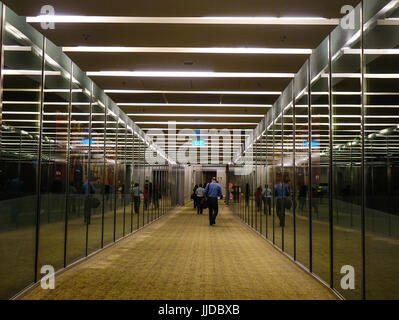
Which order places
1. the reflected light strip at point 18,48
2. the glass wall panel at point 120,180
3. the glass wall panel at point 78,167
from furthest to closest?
1. the glass wall panel at point 120,180
2. the glass wall panel at point 78,167
3. the reflected light strip at point 18,48

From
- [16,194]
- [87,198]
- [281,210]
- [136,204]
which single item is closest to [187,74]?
[87,198]

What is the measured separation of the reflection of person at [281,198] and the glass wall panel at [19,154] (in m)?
4.98

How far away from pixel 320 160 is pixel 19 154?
416 centimetres

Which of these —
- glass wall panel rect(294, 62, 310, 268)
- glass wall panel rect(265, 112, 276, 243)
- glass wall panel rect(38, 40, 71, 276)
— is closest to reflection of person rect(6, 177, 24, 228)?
glass wall panel rect(38, 40, 71, 276)

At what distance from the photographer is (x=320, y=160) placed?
6.20 metres

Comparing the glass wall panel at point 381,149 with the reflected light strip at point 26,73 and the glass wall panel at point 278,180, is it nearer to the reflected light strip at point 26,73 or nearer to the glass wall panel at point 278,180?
the glass wall panel at point 278,180

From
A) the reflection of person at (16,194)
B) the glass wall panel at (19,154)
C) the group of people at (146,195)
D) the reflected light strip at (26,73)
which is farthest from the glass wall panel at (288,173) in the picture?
the group of people at (146,195)

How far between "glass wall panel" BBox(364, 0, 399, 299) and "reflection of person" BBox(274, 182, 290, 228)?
1862mm

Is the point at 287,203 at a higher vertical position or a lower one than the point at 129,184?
lower

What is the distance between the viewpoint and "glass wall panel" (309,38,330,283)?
5922mm

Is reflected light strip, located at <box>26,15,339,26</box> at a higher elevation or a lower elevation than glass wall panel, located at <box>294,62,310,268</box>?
higher

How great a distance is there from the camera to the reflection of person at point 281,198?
344 inches

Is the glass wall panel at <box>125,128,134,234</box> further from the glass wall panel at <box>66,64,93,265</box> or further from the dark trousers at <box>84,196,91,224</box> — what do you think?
the glass wall panel at <box>66,64,93,265</box>

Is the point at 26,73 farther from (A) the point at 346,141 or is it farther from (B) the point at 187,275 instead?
(A) the point at 346,141
